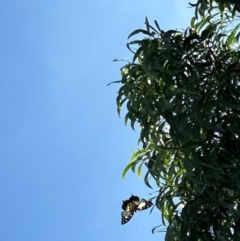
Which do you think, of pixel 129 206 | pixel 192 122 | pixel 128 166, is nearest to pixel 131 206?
pixel 129 206

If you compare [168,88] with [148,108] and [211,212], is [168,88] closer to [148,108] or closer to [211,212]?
[148,108]

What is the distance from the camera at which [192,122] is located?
2912 millimetres

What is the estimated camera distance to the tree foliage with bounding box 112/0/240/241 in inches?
111

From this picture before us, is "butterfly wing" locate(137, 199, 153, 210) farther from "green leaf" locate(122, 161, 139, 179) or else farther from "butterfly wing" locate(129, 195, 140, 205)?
"green leaf" locate(122, 161, 139, 179)

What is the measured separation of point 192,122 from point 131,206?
1415 millimetres

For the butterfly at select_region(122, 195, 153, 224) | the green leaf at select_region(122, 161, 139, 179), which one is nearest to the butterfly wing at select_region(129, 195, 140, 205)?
the butterfly at select_region(122, 195, 153, 224)

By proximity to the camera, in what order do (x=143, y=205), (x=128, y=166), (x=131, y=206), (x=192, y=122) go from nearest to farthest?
(x=192, y=122), (x=128, y=166), (x=143, y=205), (x=131, y=206)

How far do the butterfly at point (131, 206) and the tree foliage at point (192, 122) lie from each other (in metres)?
0.70

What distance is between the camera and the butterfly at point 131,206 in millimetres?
4090

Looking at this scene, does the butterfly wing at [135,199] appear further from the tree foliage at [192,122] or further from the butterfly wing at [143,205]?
the tree foliage at [192,122]

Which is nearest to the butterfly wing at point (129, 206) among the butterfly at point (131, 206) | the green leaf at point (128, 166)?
the butterfly at point (131, 206)

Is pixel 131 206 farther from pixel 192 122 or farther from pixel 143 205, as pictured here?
pixel 192 122

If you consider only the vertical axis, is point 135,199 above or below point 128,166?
above

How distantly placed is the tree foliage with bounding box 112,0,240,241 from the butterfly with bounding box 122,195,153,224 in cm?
70
